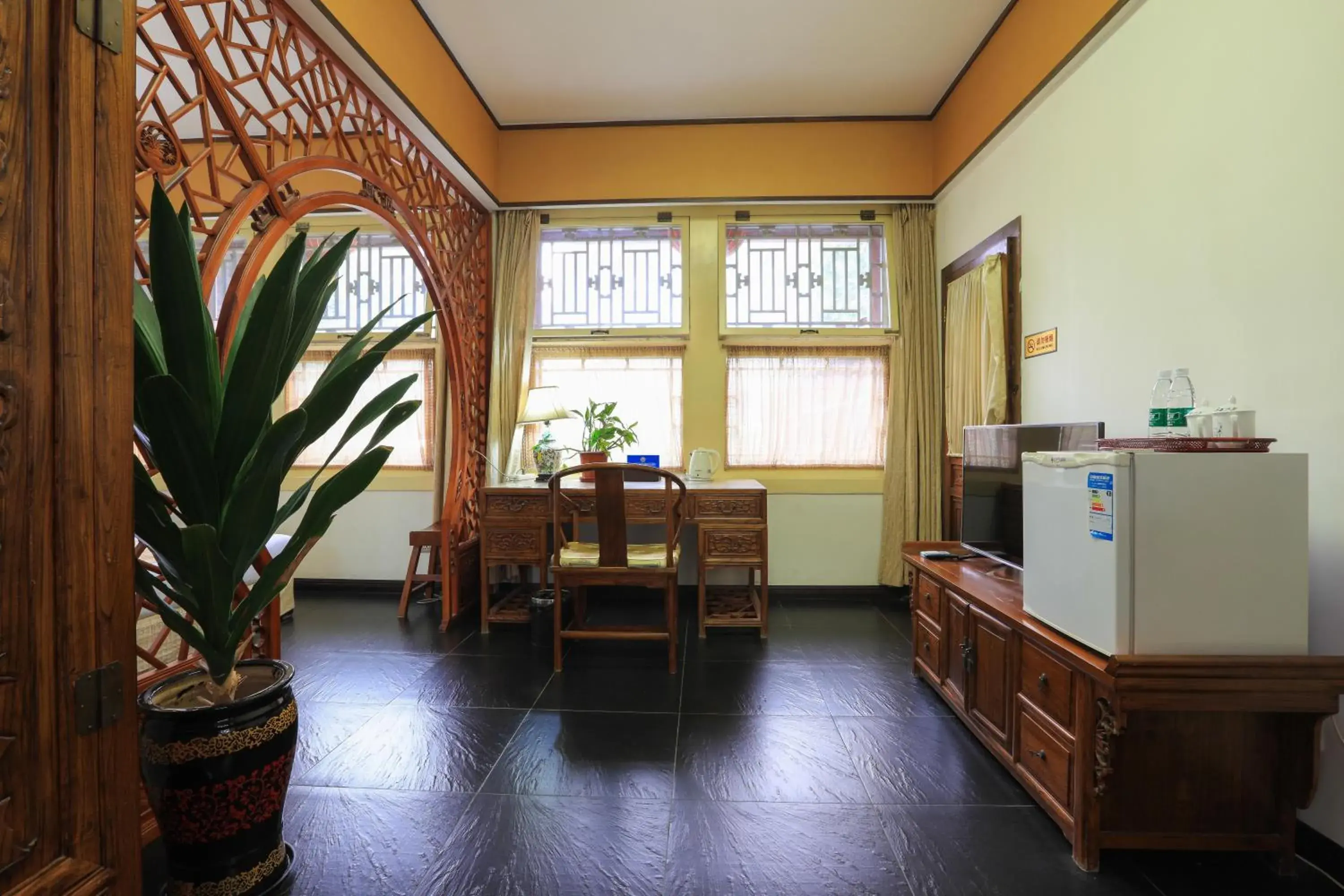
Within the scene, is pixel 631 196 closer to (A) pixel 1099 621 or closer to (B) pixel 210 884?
(A) pixel 1099 621

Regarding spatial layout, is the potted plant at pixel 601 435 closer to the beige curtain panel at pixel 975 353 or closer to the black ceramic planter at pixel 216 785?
the beige curtain panel at pixel 975 353

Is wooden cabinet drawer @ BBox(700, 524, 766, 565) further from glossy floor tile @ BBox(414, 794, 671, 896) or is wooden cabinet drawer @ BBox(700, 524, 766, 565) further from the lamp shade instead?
glossy floor tile @ BBox(414, 794, 671, 896)

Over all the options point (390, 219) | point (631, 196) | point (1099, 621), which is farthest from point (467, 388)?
point (1099, 621)

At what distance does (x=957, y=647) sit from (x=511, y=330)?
3251mm

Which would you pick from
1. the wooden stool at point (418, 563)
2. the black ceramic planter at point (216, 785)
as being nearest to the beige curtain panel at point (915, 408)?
the wooden stool at point (418, 563)

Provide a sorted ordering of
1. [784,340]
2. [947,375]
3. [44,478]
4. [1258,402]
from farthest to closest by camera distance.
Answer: [784,340] < [947,375] < [1258,402] < [44,478]

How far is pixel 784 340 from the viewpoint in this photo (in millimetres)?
3949

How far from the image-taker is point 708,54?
10.3 feet

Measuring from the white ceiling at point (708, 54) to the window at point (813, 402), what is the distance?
1579mm

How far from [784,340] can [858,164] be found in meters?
1.24

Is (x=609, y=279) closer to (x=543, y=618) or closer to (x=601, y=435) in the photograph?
(x=601, y=435)

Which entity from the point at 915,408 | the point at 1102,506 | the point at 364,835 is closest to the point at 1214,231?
the point at 1102,506

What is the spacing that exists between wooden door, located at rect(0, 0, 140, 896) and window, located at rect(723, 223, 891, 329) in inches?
133

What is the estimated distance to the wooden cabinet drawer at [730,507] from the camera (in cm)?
323
